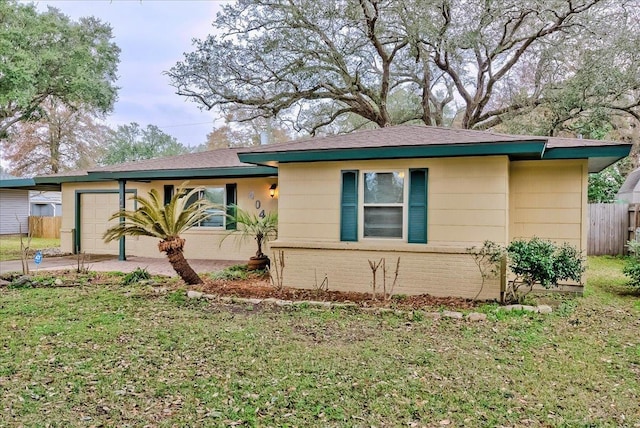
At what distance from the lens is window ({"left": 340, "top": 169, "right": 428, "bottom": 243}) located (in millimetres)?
7109

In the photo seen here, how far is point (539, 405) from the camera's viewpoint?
3279 millimetres

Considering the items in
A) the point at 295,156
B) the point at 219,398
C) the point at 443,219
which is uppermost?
the point at 295,156

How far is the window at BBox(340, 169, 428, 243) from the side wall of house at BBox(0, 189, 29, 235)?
71.4ft

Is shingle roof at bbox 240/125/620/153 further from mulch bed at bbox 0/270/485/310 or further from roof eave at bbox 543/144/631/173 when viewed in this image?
mulch bed at bbox 0/270/485/310

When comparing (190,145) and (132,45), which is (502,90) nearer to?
(132,45)

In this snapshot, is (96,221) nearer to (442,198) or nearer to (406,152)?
(406,152)

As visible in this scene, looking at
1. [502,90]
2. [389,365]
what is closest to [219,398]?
[389,365]

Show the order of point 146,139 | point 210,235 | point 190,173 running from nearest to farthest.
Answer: point 190,173, point 210,235, point 146,139

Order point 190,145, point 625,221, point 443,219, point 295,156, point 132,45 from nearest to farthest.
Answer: point 443,219 → point 295,156 → point 625,221 → point 132,45 → point 190,145

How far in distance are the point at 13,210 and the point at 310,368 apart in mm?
25217

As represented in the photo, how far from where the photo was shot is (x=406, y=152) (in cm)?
690

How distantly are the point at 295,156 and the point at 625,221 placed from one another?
10910 millimetres

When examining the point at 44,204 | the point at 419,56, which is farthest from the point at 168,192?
the point at 44,204

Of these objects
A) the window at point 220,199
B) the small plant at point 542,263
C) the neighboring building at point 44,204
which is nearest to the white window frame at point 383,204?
the small plant at point 542,263
